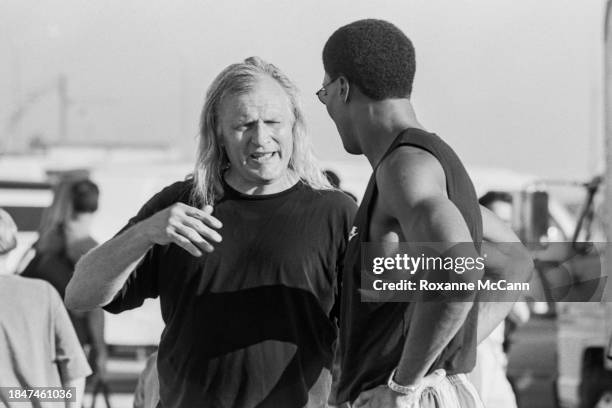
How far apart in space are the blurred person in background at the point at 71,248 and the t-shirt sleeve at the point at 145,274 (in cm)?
236

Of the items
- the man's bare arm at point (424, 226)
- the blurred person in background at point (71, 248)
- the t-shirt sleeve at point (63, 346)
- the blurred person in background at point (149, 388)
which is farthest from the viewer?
the blurred person in background at point (71, 248)

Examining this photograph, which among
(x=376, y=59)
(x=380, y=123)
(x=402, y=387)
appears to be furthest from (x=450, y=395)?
(x=376, y=59)

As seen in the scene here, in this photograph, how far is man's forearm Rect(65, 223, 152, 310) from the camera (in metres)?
2.30

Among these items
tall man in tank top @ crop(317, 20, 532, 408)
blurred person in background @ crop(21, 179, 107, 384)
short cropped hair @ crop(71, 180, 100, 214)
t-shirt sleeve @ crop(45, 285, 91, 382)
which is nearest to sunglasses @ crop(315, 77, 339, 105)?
tall man in tank top @ crop(317, 20, 532, 408)

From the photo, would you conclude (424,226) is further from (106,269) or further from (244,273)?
(106,269)

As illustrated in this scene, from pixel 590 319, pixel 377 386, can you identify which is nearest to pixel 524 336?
pixel 590 319

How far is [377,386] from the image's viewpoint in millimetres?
1974

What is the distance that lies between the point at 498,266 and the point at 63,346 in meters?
1.31

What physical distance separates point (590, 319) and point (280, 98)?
3358 mm

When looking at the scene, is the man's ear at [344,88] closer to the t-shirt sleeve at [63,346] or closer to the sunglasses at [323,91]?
the sunglasses at [323,91]

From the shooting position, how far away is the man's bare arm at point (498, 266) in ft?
7.36

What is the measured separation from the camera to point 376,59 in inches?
81.4

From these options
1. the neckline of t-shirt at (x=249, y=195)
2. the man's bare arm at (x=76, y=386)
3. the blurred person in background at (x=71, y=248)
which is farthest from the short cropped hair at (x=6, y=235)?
the blurred person in background at (x=71, y=248)

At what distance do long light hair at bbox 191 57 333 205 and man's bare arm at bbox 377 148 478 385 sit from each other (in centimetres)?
66
